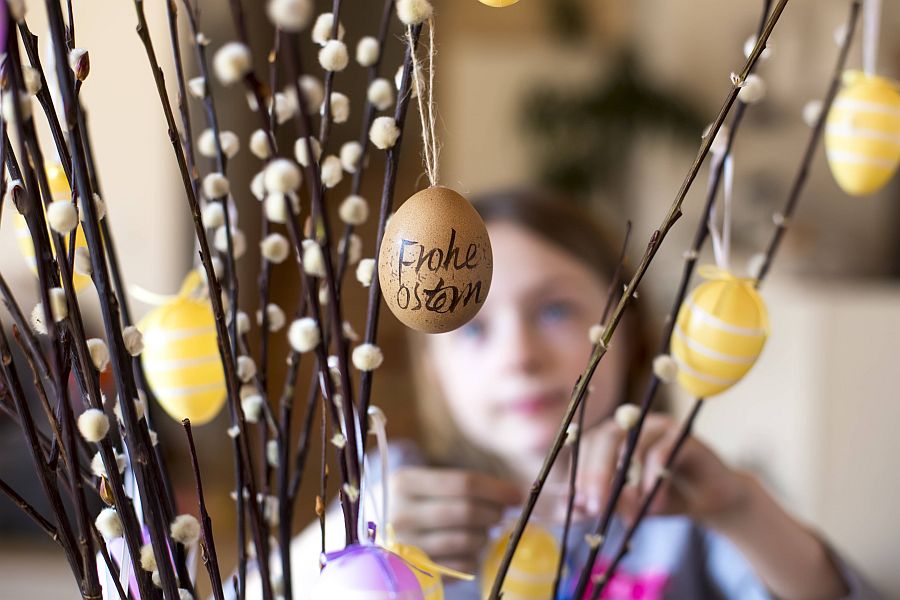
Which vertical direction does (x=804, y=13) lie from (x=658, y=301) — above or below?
above

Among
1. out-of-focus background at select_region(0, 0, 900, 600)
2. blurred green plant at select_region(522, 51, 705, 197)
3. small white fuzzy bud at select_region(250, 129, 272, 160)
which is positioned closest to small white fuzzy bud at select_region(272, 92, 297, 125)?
small white fuzzy bud at select_region(250, 129, 272, 160)

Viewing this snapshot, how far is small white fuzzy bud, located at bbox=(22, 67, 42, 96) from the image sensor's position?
0.23 metres

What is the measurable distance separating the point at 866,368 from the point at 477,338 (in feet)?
3.31

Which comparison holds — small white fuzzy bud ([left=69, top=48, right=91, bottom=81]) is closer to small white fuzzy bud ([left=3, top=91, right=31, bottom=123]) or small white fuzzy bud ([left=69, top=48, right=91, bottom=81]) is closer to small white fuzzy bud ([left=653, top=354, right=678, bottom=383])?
small white fuzzy bud ([left=3, top=91, right=31, bottom=123])

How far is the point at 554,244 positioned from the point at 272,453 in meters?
0.48

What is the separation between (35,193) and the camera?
0.76 ft

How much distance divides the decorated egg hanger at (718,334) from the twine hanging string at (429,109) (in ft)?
0.40

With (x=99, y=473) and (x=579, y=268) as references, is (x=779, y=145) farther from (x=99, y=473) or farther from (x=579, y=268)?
(x=99, y=473)

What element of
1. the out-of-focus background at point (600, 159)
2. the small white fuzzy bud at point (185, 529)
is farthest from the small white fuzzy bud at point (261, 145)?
the out-of-focus background at point (600, 159)

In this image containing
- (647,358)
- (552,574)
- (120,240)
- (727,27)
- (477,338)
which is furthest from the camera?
(727,27)

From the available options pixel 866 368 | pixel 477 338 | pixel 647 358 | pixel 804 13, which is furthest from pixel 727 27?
pixel 477 338

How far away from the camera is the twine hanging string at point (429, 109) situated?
23 centimetres

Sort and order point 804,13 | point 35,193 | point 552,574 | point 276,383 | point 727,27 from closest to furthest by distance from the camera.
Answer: point 35,193, point 552,574, point 276,383, point 804,13, point 727,27

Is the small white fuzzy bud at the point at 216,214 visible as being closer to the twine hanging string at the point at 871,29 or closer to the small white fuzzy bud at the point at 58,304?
the small white fuzzy bud at the point at 58,304
